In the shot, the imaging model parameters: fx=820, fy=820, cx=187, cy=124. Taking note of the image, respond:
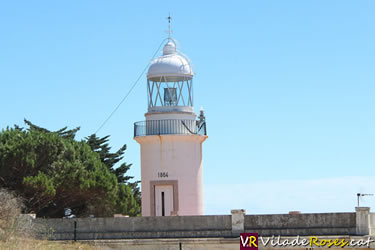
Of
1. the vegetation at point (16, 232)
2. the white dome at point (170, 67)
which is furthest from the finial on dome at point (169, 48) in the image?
the vegetation at point (16, 232)

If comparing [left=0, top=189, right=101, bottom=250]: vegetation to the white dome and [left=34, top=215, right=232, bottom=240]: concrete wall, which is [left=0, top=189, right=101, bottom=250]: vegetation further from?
the white dome

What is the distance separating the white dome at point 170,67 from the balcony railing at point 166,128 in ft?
6.46

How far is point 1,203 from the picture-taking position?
93.5ft

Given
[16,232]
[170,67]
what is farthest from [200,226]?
[170,67]

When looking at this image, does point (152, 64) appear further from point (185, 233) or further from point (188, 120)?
point (185, 233)

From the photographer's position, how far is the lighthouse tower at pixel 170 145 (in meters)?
34.1

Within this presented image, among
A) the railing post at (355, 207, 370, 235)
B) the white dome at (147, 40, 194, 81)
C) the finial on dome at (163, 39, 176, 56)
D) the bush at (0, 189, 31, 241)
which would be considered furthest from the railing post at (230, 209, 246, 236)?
the finial on dome at (163, 39, 176, 56)

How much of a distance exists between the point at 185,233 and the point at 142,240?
157 centimetres

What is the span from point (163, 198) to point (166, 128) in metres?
2.93

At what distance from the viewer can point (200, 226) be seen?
29000mm

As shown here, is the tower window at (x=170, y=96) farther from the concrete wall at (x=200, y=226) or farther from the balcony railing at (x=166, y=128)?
the concrete wall at (x=200, y=226)

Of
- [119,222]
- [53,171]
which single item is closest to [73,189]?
[53,171]

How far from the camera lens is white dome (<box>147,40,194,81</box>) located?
3484 cm

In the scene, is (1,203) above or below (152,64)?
below
